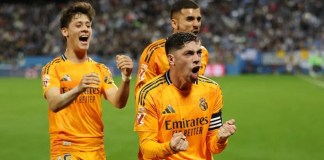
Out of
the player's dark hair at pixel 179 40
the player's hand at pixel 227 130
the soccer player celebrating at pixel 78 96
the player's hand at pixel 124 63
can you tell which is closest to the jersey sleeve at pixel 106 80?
the soccer player celebrating at pixel 78 96

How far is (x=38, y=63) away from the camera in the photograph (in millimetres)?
33469

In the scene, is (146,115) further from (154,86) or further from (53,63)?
(53,63)

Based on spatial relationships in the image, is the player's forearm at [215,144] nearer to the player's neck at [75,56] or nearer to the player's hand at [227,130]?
the player's hand at [227,130]

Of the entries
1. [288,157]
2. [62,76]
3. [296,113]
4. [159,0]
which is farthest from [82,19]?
[159,0]

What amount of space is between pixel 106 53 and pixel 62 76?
2862 centimetres

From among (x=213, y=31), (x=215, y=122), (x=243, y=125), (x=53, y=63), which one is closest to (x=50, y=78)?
(x=53, y=63)

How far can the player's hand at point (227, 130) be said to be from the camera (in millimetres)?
4512

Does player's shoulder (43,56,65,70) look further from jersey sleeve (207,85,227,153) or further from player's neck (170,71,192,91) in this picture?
jersey sleeve (207,85,227,153)

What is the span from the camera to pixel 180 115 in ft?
15.7

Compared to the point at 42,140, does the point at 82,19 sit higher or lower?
higher

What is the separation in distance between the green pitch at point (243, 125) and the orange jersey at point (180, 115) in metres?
4.82

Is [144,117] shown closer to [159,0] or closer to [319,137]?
[319,137]

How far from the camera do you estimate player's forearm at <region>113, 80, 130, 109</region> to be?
16.8ft

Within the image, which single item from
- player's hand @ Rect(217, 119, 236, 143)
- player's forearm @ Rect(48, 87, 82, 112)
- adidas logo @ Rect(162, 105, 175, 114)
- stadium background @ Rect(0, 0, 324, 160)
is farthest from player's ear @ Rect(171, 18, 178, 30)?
stadium background @ Rect(0, 0, 324, 160)
